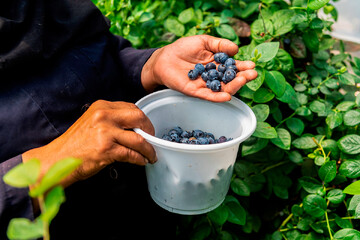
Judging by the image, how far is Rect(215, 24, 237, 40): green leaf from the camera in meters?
1.40

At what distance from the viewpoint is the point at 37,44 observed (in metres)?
1.01

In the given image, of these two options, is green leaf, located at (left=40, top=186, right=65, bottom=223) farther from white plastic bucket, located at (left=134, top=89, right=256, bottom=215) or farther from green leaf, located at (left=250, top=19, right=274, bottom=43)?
green leaf, located at (left=250, top=19, right=274, bottom=43)

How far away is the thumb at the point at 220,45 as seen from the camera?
3.64 feet

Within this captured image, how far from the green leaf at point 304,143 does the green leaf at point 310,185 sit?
13 centimetres

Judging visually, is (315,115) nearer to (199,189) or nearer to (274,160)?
(274,160)

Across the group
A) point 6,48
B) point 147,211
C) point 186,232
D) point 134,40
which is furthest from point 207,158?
point 134,40

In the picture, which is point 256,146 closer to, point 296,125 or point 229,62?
point 296,125

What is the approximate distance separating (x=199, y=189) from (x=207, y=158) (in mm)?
160

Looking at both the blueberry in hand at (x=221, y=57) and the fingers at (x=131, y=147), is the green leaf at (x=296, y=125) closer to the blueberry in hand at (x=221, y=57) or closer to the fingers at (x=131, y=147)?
the blueberry in hand at (x=221, y=57)

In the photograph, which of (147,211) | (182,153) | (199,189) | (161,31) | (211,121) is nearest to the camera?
(182,153)

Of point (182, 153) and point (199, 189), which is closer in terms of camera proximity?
point (182, 153)

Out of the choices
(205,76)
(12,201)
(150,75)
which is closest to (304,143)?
(205,76)

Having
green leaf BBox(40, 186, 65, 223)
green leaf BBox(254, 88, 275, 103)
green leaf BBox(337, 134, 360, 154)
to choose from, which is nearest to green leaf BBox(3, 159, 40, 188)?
green leaf BBox(40, 186, 65, 223)

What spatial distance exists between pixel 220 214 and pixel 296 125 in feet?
1.56
